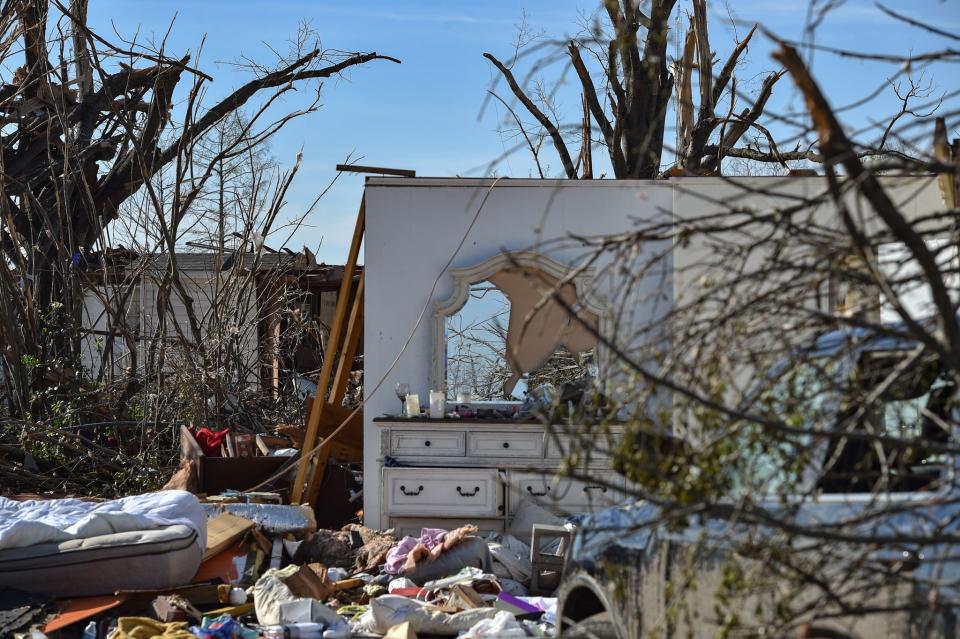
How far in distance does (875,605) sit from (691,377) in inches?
30.8

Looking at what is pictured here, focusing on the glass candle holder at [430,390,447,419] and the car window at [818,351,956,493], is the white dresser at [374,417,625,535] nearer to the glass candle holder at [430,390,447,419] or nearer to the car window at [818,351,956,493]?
the glass candle holder at [430,390,447,419]

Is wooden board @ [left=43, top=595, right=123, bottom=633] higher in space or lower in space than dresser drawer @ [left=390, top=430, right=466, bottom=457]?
lower

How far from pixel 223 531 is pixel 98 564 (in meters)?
1.32

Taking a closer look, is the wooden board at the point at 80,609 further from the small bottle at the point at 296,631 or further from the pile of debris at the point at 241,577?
the small bottle at the point at 296,631

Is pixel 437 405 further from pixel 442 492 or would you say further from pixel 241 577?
pixel 241 577

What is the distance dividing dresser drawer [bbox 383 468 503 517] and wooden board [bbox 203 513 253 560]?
134cm

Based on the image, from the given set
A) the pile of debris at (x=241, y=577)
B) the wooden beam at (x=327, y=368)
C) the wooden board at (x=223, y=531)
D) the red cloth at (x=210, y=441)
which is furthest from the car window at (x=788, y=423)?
the red cloth at (x=210, y=441)

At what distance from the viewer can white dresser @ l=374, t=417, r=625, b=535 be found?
9.51 meters

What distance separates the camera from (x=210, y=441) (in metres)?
11.1

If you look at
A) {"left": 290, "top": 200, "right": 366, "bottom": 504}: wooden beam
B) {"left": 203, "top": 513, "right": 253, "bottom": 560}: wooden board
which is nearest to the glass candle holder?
{"left": 290, "top": 200, "right": 366, "bottom": 504}: wooden beam

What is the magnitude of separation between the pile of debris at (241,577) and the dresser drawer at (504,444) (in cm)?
77

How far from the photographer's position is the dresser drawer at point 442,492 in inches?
374

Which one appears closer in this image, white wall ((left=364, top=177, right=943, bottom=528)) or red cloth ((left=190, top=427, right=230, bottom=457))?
white wall ((left=364, top=177, right=943, bottom=528))

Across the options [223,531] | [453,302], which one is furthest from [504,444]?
[223,531]
